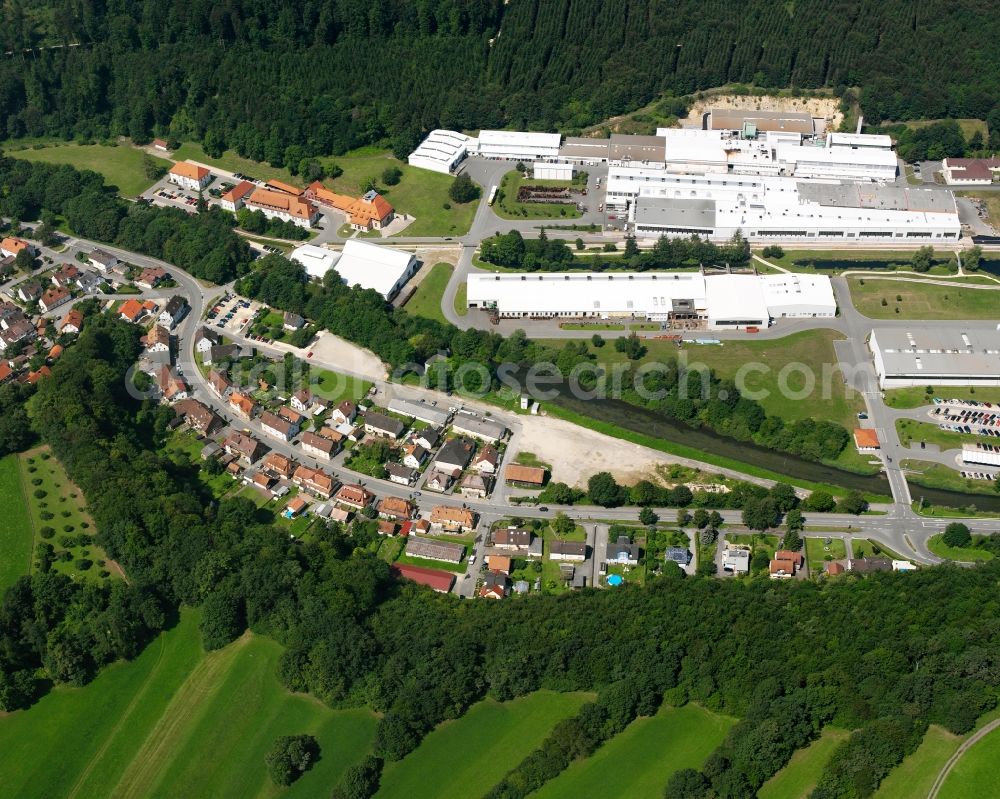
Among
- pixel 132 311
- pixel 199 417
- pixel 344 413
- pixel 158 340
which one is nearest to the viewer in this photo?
pixel 344 413

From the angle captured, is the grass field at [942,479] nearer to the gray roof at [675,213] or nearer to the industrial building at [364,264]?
the gray roof at [675,213]

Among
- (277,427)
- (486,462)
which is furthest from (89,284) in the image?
(486,462)

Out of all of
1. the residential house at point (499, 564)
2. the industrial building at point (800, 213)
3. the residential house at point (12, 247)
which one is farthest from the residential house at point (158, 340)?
the industrial building at point (800, 213)

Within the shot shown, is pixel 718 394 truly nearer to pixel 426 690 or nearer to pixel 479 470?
pixel 479 470

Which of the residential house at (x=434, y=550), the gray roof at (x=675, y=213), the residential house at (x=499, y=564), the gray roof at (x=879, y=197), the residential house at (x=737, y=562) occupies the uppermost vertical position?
the gray roof at (x=879, y=197)

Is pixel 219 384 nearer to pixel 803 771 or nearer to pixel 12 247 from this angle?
pixel 12 247

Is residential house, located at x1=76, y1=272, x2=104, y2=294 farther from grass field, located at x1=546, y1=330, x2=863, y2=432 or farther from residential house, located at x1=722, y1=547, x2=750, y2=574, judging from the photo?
residential house, located at x1=722, y1=547, x2=750, y2=574
